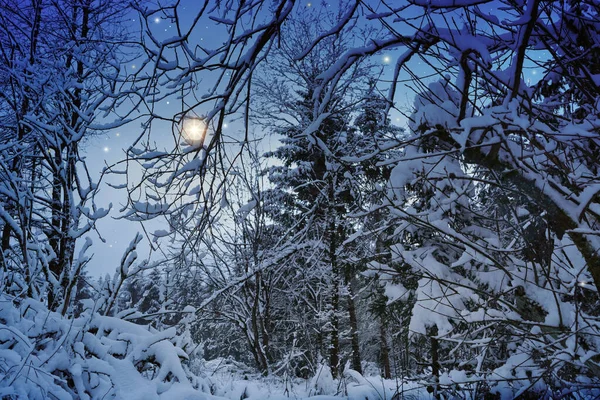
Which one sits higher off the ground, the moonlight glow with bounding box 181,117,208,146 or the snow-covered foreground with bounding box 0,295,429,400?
the moonlight glow with bounding box 181,117,208,146

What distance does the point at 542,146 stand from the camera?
1.70m

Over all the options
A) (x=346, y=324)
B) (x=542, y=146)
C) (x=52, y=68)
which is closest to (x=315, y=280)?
(x=346, y=324)

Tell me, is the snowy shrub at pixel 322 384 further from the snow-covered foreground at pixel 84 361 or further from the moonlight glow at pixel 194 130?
the moonlight glow at pixel 194 130

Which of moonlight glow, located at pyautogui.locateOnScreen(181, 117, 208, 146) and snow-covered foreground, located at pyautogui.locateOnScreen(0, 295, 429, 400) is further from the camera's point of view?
moonlight glow, located at pyautogui.locateOnScreen(181, 117, 208, 146)

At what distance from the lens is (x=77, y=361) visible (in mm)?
2062

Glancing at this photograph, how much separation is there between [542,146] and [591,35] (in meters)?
1.21

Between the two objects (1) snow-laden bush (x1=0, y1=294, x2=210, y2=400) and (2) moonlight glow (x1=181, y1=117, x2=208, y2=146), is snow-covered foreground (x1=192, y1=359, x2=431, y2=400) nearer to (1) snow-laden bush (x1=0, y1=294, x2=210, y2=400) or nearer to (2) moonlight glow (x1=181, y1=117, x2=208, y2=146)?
(1) snow-laden bush (x1=0, y1=294, x2=210, y2=400)

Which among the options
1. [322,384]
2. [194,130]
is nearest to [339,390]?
[322,384]

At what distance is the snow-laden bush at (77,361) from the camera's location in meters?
1.74

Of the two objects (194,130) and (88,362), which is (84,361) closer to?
(88,362)

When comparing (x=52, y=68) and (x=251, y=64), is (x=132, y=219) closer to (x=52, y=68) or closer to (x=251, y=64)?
(x=251, y=64)

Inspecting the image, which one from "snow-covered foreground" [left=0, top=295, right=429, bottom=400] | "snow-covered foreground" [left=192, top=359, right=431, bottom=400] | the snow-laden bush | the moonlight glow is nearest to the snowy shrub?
"snow-covered foreground" [left=192, top=359, right=431, bottom=400]

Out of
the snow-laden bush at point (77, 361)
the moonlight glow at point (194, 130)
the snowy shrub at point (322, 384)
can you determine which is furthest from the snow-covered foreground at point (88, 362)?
the moonlight glow at point (194, 130)

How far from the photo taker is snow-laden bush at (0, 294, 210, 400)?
1.74 m
